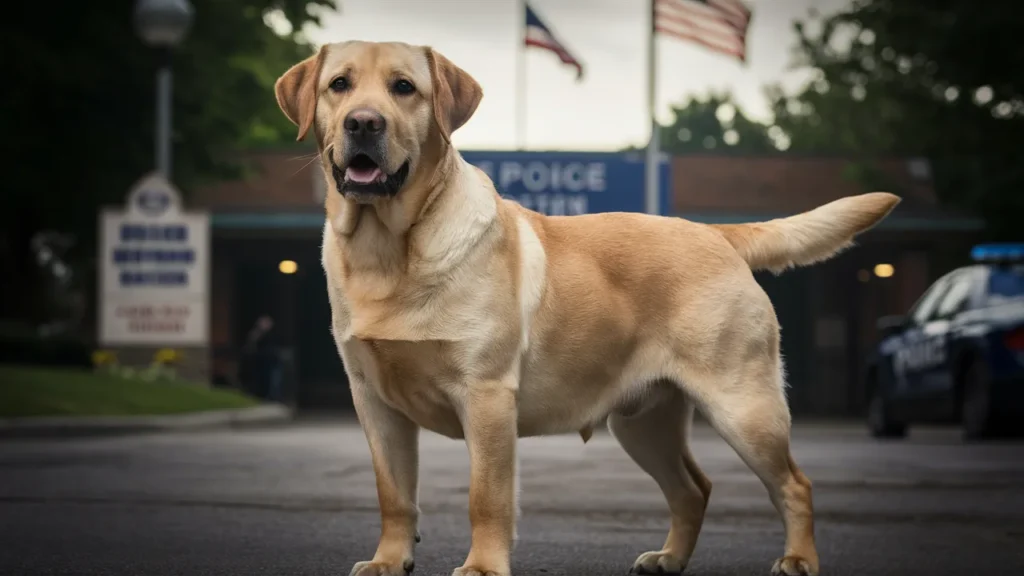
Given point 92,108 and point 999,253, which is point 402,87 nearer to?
point 999,253

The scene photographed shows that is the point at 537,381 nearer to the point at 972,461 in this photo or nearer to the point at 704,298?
the point at 704,298

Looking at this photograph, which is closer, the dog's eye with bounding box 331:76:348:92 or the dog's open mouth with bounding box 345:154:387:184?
the dog's open mouth with bounding box 345:154:387:184

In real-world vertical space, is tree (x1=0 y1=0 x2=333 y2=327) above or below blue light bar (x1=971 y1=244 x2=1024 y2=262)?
above

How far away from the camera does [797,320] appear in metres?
36.7

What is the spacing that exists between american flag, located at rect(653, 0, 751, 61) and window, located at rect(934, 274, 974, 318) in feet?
20.5

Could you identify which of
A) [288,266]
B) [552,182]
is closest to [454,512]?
[552,182]

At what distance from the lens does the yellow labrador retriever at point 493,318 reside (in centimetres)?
530

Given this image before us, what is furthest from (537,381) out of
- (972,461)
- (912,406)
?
(912,406)

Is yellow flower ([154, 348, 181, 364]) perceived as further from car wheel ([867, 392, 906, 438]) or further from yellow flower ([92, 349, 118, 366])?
car wheel ([867, 392, 906, 438])

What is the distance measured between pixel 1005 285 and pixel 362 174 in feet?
36.0

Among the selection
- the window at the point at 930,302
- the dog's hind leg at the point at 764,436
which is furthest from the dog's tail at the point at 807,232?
the window at the point at 930,302

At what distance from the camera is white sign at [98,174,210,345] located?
81.8 feet

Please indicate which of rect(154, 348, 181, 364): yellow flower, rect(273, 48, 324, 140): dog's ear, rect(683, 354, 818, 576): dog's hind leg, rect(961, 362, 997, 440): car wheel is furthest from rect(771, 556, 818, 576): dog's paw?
rect(154, 348, 181, 364): yellow flower

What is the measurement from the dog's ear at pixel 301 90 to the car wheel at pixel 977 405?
1015 cm
